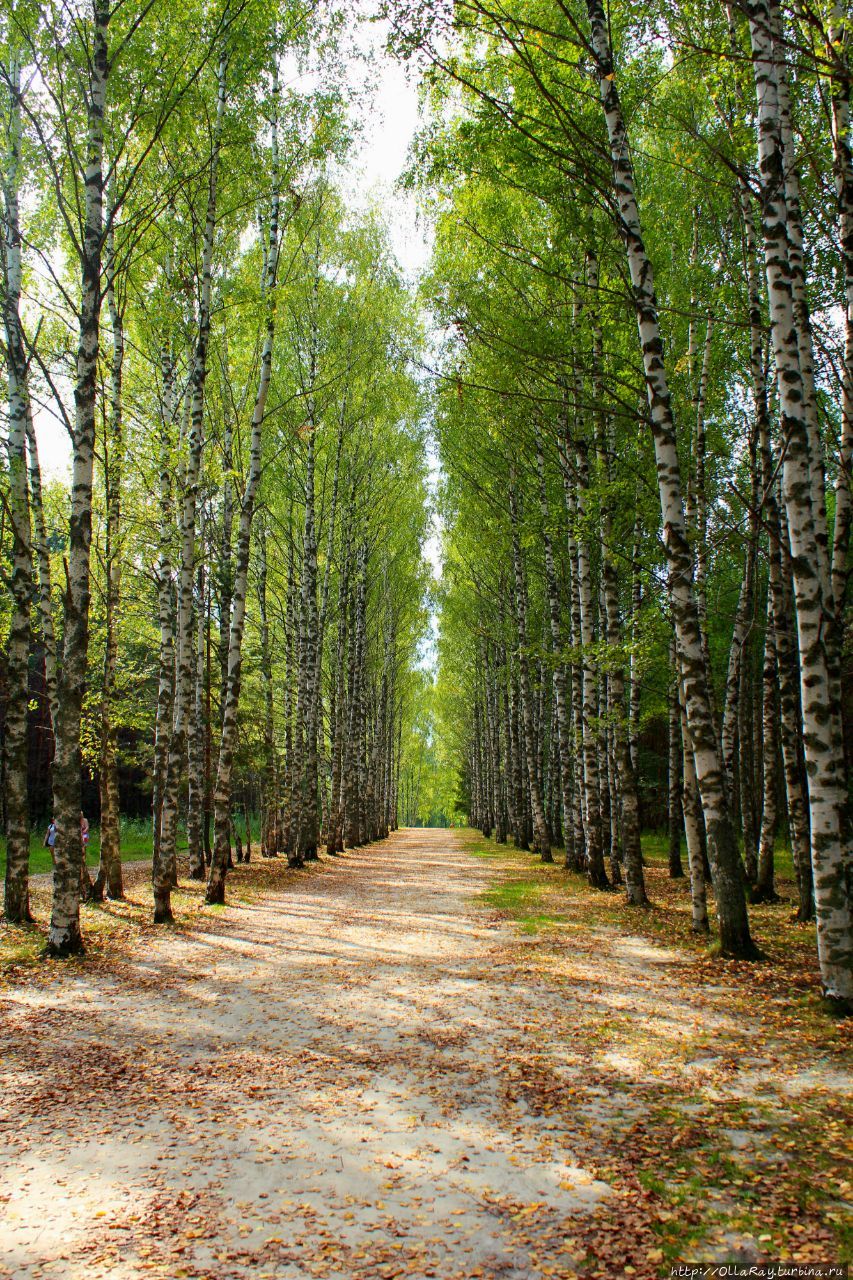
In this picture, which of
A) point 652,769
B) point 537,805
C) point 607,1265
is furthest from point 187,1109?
point 652,769

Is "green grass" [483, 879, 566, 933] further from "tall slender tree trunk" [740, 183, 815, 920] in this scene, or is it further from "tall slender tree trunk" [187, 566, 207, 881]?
"tall slender tree trunk" [187, 566, 207, 881]

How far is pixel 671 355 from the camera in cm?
1470

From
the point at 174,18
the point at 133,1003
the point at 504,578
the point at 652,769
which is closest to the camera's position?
the point at 133,1003

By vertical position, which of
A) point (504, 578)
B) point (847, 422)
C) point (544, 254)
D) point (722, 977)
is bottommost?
point (722, 977)

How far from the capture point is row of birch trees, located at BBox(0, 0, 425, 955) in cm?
929

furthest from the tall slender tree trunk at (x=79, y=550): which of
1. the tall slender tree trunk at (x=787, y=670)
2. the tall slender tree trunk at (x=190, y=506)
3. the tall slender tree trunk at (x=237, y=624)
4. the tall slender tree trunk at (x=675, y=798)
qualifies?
the tall slender tree trunk at (x=675, y=798)

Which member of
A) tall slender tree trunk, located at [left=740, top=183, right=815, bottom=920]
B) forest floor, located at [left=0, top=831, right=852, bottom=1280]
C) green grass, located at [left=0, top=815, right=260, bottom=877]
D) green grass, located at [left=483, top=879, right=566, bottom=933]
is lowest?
green grass, located at [left=0, top=815, right=260, bottom=877]

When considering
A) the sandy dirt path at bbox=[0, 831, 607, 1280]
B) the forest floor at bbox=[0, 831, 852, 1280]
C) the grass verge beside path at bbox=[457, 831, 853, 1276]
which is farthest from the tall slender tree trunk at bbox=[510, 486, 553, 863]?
the sandy dirt path at bbox=[0, 831, 607, 1280]

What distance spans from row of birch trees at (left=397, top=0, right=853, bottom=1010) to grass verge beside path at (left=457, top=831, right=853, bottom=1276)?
30.8 inches

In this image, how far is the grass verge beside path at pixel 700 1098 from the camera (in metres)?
3.12

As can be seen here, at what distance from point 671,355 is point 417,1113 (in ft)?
46.4

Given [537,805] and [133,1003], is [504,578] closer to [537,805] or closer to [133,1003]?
[537,805]

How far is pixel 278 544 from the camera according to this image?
2483cm

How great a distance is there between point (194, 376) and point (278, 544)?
13.1 meters
